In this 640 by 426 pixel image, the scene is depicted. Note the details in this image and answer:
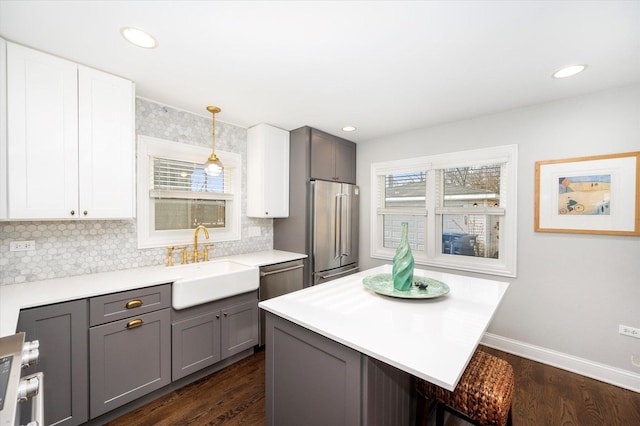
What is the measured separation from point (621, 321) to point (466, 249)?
1.31 meters

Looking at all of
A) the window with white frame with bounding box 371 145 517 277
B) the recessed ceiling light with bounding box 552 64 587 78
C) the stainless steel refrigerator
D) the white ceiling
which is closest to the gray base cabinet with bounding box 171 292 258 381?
the stainless steel refrigerator

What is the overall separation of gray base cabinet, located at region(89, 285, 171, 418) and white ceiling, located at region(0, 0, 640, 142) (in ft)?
5.43

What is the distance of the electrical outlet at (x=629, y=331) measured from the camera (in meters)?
2.18

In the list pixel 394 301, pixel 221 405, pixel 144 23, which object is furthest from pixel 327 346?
pixel 144 23

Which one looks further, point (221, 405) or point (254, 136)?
point (254, 136)

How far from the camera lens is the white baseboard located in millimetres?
2209

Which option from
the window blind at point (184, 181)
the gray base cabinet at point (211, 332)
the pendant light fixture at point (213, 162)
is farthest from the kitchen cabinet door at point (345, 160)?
the gray base cabinet at point (211, 332)

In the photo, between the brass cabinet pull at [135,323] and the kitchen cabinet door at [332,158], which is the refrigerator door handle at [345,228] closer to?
the kitchen cabinet door at [332,158]

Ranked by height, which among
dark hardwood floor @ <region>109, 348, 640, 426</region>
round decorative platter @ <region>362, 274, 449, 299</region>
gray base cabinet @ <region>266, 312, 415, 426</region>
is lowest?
dark hardwood floor @ <region>109, 348, 640, 426</region>

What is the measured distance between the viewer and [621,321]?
88.1 inches

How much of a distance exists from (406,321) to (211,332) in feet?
5.82

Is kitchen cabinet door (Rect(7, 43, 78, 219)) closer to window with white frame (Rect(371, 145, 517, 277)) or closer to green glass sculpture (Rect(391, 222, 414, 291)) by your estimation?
green glass sculpture (Rect(391, 222, 414, 291))

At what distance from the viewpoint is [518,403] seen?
2.06 metres

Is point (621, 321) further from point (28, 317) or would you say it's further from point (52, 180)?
point (52, 180)
